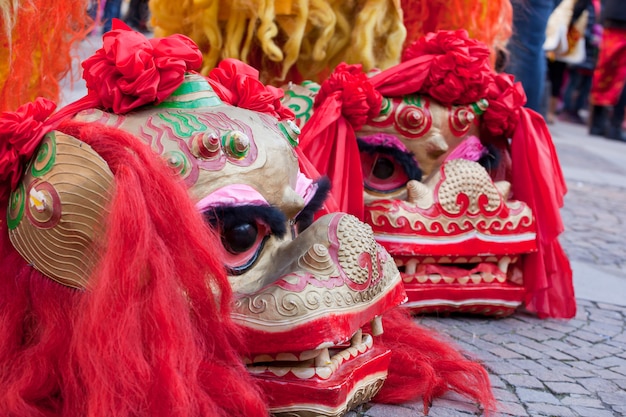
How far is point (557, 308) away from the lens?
8.64ft

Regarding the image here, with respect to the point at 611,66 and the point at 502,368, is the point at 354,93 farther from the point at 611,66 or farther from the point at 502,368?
the point at 611,66

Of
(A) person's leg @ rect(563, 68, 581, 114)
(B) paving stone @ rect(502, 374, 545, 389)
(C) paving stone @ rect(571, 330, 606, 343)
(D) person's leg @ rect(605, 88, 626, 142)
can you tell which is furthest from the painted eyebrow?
(A) person's leg @ rect(563, 68, 581, 114)

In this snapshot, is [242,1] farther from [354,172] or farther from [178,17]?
[354,172]

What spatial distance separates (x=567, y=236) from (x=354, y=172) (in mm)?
1974

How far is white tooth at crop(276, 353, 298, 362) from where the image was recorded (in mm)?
1569

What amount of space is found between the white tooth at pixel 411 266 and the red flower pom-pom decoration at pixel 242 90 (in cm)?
70

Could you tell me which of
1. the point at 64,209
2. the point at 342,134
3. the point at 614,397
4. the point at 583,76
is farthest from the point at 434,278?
the point at 583,76

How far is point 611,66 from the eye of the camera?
8.09 meters

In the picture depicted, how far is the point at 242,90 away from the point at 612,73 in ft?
23.0

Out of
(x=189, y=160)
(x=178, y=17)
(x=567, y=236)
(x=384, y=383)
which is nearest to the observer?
(x=189, y=160)

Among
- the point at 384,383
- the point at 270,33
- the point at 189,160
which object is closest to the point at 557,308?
the point at 384,383

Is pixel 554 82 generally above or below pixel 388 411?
→ below

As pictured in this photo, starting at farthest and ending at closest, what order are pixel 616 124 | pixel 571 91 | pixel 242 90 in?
pixel 571 91 → pixel 616 124 → pixel 242 90

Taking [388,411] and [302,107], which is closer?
[388,411]
